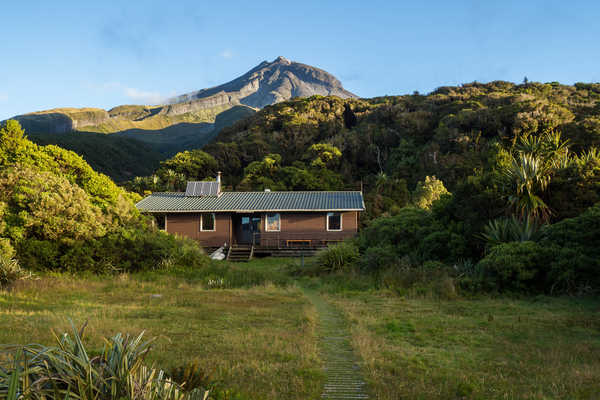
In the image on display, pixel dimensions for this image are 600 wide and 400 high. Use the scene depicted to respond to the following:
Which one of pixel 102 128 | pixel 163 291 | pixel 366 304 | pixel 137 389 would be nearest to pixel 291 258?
pixel 163 291

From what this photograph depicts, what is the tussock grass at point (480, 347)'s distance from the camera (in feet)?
18.9

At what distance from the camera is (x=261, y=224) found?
99.2 feet

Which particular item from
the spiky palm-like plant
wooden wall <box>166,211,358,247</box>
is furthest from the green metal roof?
the spiky palm-like plant

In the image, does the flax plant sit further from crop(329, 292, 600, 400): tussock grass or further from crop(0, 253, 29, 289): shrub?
crop(0, 253, 29, 289): shrub

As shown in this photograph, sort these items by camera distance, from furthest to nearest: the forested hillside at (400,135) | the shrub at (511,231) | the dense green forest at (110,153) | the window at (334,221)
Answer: the dense green forest at (110,153)
the forested hillside at (400,135)
the window at (334,221)
the shrub at (511,231)

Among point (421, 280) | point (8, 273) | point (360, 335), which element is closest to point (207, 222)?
point (8, 273)

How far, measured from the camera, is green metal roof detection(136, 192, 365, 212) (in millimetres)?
29156

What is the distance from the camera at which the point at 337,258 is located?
65.4 ft

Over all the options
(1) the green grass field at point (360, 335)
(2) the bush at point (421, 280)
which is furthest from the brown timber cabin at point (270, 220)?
(1) the green grass field at point (360, 335)

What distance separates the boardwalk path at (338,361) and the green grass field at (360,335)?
0.17 m

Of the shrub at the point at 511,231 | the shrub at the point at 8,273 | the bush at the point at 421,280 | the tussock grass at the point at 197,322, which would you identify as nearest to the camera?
the tussock grass at the point at 197,322

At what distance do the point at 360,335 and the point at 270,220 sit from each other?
21.8 metres

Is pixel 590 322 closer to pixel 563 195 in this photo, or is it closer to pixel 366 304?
pixel 366 304

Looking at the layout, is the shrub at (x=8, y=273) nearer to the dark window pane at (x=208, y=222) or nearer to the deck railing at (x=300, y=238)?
the dark window pane at (x=208, y=222)
